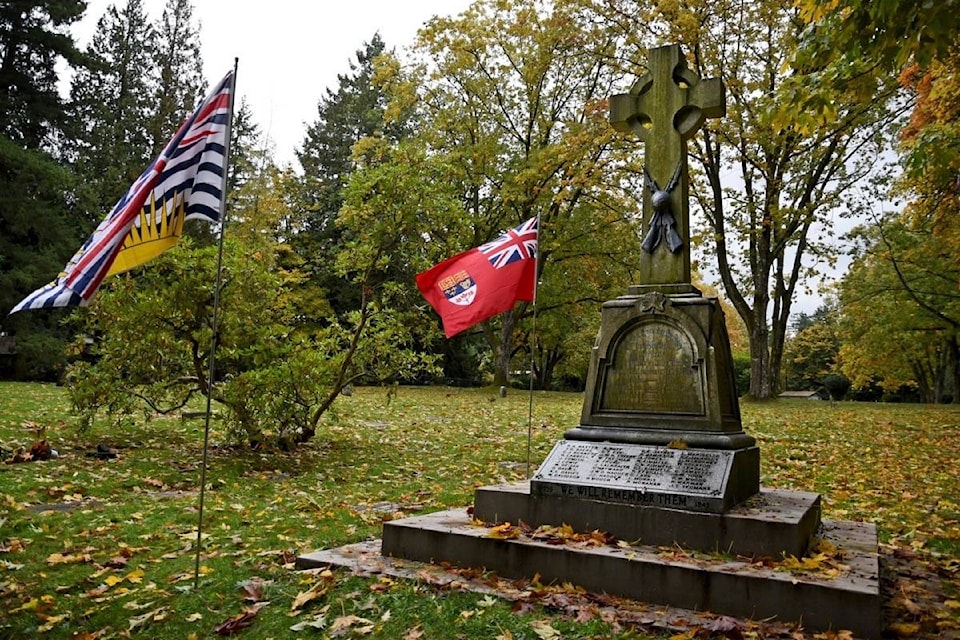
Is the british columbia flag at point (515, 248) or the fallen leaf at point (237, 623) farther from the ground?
the british columbia flag at point (515, 248)

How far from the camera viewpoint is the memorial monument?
14.7 ft

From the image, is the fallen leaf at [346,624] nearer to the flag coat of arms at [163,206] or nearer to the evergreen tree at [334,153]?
the flag coat of arms at [163,206]

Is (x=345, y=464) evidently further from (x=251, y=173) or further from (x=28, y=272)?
(x=251, y=173)

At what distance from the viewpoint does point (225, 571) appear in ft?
17.6

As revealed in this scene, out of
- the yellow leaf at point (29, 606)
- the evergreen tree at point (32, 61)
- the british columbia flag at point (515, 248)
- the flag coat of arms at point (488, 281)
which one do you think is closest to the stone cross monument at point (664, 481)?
the british columbia flag at point (515, 248)

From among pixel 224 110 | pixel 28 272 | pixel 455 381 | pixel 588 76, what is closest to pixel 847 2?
pixel 224 110

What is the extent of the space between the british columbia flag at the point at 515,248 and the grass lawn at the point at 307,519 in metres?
2.76

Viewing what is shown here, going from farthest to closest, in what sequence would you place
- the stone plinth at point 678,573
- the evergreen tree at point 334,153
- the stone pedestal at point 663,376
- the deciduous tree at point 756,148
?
the evergreen tree at point 334,153, the deciduous tree at point 756,148, the stone pedestal at point 663,376, the stone plinth at point 678,573

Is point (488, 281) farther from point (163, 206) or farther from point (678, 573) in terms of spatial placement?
point (678, 573)

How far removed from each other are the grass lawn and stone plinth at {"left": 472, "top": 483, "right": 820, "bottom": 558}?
722 millimetres

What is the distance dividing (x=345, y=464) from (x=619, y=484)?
5.74 m

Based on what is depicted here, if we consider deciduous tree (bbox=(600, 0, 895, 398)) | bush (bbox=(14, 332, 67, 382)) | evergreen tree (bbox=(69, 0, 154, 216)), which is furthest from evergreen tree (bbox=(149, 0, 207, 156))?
deciduous tree (bbox=(600, 0, 895, 398))

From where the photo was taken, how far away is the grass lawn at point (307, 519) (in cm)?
437

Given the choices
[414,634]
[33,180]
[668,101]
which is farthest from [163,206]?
[33,180]
